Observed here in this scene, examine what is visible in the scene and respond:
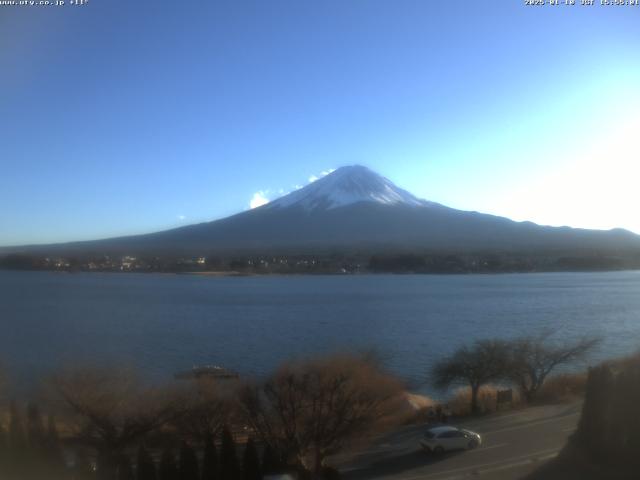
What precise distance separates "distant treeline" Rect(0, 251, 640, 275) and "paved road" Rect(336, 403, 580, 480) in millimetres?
40963

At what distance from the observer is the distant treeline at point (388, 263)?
47.3 m

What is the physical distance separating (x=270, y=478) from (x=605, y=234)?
65393mm

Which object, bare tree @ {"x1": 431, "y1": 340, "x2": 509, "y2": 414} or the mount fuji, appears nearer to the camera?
bare tree @ {"x1": 431, "y1": 340, "x2": 509, "y2": 414}

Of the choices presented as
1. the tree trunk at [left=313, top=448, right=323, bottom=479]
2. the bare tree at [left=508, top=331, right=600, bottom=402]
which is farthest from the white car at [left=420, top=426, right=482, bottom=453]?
the bare tree at [left=508, top=331, right=600, bottom=402]

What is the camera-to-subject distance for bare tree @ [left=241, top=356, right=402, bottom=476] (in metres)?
5.56

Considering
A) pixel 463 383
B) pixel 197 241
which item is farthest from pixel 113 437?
pixel 197 241

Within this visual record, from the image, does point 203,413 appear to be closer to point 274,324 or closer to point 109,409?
point 109,409

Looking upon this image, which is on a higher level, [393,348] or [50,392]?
[50,392]

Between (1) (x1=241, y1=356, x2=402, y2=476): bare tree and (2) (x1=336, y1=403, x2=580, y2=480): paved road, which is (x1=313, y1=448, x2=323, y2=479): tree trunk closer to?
(1) (x1=241, y1=356, x2=402, y2=476): bare tree

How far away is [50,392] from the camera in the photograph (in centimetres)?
620

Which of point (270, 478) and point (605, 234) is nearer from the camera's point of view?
point (270, 478)

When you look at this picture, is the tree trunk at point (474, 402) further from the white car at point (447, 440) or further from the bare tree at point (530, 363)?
the white car at point (447, 440)

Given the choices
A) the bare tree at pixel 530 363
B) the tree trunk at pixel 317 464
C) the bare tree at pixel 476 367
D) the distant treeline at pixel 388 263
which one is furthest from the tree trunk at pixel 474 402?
the distant treeline at pixel 388 263

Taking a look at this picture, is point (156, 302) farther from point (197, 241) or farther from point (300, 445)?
point (197, 241)
